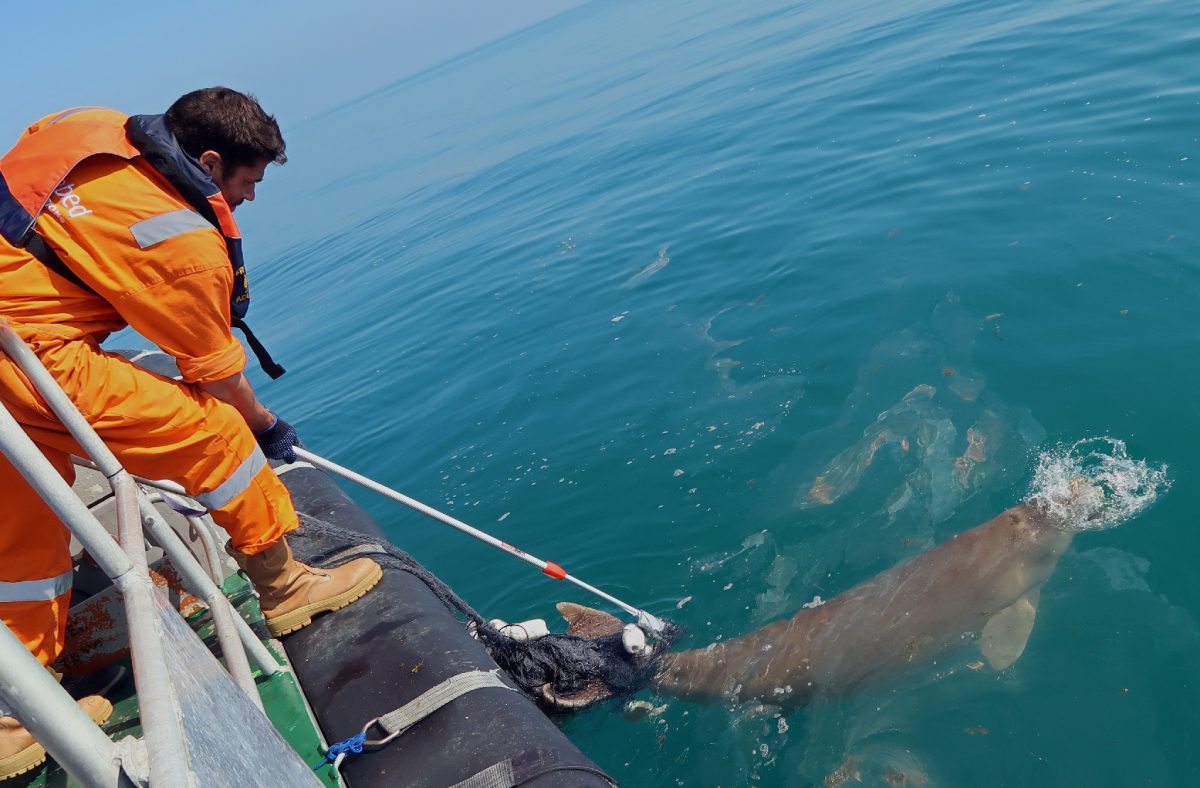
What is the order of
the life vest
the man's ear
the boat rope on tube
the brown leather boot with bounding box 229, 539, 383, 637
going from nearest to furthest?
the life vest → the man's ear → the brown leather boot with bounding box 229, 539, 383, 637 → the boat rope on tube

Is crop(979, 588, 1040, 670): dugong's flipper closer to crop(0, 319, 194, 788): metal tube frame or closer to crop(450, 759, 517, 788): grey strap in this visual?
crop(450, 759, 517, 788): grey strap

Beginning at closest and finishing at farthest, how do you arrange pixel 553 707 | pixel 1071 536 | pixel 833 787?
1. pixel 833 787
2. pixel 553 707
3. pixel 1071 536

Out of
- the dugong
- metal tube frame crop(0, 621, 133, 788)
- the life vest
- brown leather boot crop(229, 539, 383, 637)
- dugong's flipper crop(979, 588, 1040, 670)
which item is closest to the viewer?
metal tube frame crop(0, 621, 133, 788)

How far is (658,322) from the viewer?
34.2ft

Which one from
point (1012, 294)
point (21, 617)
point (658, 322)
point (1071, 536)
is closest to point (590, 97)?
point (658, 322)

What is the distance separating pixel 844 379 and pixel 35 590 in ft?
21.1

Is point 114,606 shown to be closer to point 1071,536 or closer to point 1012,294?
point 1071,536

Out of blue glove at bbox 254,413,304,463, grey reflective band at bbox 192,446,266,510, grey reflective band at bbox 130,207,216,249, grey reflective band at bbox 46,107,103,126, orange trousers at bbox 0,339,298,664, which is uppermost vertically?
grey reflective band at bbox 46,107,103,126

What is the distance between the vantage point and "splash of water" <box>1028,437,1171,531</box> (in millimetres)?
5703

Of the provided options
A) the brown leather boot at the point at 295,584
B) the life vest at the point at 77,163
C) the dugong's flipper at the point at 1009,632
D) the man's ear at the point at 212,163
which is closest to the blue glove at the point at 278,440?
the brown leather boot at the point at 295,584

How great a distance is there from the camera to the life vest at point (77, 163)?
323cm

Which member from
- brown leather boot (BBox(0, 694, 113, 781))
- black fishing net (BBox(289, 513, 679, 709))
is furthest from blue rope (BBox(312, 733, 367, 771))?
black fishing net (BBox(289, 513, 679, 709))

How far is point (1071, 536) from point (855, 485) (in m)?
1.56

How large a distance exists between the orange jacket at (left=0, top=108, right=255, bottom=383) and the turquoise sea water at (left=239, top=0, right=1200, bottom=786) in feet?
11.8
